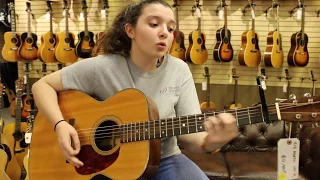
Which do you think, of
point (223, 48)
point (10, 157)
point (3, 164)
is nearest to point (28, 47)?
point (10, 157)

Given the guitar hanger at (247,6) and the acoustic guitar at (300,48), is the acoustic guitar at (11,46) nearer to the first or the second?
the guitar hanger at (247,6)

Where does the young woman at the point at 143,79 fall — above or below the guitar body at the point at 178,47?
below

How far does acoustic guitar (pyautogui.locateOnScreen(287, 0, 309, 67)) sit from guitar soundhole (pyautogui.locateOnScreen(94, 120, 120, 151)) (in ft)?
11.5

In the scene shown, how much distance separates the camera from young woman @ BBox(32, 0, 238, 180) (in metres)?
1.76

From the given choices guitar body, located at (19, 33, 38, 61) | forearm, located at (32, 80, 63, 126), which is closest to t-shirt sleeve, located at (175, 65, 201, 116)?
forearm, located at (32, 80, 63, 126)

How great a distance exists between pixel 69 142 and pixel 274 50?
3572 mm

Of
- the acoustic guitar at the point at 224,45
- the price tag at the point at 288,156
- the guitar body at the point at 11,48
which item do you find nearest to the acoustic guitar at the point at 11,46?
the guitar body at the point at 11,48

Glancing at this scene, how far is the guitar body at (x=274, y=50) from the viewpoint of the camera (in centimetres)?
464

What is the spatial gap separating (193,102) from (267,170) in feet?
4.43

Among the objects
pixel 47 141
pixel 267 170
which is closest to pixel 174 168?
pixel 47 141

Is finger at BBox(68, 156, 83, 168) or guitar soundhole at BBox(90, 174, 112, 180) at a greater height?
finger at BBox(68, 156, 83, 168)

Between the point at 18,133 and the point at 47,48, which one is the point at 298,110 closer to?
the point at 18,133

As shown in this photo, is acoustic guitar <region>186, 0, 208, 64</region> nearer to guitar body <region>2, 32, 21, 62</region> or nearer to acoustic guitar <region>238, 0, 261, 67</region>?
acoustic guitar <region>238, 0, 261, 67</region>

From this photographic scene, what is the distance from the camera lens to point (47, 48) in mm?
5219
